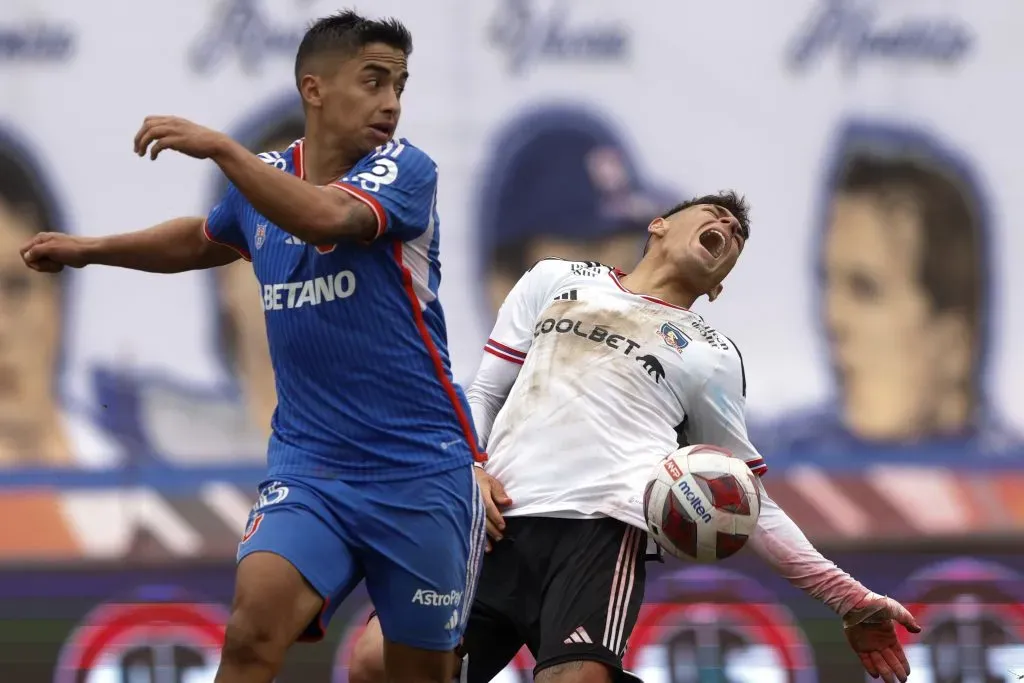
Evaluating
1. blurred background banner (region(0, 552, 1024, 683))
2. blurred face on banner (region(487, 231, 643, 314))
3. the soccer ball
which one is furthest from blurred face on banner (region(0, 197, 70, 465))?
the soccer ball

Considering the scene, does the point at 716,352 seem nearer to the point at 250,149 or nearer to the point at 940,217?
the point at 940,217

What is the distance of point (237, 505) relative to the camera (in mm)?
8414

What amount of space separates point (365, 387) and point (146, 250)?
0.81m

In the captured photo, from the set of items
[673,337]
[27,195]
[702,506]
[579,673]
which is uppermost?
[27,195]

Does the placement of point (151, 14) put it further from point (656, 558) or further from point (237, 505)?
point (656, 558)

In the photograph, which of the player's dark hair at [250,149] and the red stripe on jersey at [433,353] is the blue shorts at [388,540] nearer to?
the red stripe on jersey at [433,353]

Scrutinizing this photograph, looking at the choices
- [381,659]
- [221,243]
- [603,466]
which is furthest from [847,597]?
[221,243]

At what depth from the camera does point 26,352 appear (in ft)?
28.6

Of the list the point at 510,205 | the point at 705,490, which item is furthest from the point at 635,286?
the point at 510,205

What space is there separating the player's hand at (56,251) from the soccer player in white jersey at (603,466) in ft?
4.13

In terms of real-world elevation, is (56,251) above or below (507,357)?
above

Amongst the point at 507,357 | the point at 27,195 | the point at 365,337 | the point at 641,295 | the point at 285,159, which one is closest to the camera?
the point at 365,337

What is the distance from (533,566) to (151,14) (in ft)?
16.8

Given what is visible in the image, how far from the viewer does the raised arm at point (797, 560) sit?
15.7ft
